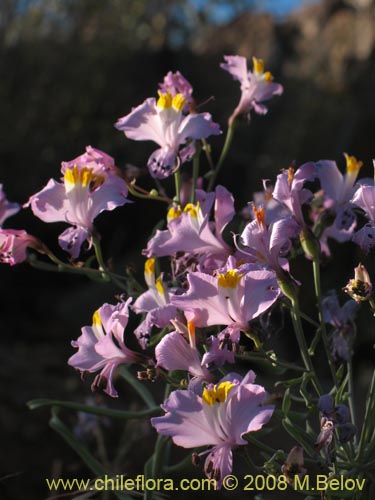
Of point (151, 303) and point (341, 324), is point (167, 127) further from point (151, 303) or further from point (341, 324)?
point (341, 324)

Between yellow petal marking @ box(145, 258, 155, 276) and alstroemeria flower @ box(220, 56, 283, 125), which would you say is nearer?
yellow petal marking @ box(145, 258, 155, 276)

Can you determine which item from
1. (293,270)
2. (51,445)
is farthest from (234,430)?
(293,270)

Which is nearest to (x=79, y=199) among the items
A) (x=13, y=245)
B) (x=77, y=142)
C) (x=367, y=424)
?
(x=13, y=245)

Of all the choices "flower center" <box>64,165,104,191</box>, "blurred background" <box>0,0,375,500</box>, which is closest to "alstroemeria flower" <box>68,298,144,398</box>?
"flower center" <box>64,165,104,191</box>

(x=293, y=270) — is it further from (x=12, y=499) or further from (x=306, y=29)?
(x=306, y=29)

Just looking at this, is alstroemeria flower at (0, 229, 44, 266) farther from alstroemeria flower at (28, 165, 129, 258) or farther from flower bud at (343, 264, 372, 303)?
flower bud at (343, 264, 372, 303)

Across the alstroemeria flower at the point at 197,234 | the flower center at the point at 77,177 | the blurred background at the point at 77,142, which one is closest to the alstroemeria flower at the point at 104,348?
the alstroemeria flower at the point at 197,234
